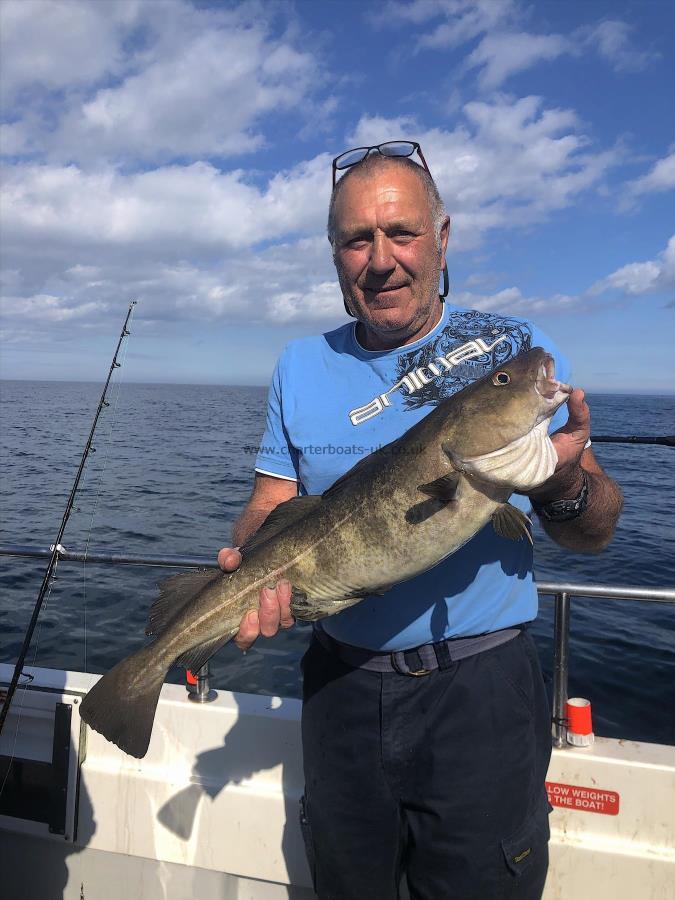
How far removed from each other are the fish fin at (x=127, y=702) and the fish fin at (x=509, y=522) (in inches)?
66.8

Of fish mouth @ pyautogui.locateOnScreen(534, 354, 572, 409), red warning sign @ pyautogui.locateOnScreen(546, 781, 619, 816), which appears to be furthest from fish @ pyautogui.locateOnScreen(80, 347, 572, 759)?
red warning sign @ pyautogui.locateOnScreen(546, 781, 619, 816)

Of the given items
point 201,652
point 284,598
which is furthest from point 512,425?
point 201,652

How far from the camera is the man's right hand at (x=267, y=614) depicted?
9.36 ft

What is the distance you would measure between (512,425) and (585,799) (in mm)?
2519

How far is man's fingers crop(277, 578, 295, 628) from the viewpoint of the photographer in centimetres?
286

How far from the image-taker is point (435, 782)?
2.68 meters

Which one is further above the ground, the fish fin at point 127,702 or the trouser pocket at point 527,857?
the fish fin at point 127,702

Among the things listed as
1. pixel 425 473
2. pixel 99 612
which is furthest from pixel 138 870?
pixel 99 612

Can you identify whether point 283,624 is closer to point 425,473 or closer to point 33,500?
point 425,473

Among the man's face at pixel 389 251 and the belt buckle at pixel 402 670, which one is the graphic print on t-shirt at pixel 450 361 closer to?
the man's face at pixel 389 251

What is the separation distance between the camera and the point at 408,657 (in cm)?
282

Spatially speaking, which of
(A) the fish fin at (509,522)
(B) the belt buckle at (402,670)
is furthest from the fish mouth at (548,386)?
(B) the belt buckle at (402,670)

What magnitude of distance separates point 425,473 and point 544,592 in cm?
152

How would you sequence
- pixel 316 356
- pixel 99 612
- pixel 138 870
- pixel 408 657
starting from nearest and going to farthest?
pixel 408 657 < pixel 316 356 < pixel 138 870 < pixel 99 612
